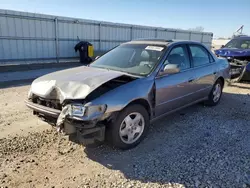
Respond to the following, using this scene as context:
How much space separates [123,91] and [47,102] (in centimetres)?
113

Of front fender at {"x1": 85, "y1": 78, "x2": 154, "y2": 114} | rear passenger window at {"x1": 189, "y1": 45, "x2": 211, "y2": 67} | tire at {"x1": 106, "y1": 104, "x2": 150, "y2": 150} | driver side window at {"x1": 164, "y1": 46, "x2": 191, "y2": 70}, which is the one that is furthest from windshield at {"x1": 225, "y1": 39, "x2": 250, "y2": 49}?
tire at {"x1": 106, "y1": 104, "x2": 150, "y2": 150}

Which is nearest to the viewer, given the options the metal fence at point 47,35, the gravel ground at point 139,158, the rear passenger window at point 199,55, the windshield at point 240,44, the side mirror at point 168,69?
the gravel ground at point 139,158

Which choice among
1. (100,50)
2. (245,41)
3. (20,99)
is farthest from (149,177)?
(100,50)

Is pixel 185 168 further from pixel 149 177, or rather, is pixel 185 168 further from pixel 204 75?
pixel 204 75

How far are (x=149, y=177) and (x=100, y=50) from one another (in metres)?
14.4

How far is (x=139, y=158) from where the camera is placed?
125 inches

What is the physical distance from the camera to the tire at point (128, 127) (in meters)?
3.09

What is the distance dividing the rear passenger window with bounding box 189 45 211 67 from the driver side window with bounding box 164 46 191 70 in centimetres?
30

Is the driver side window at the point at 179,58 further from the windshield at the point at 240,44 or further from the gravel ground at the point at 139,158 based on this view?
the windshield at the point at 240,44

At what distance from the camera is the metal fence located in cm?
1171

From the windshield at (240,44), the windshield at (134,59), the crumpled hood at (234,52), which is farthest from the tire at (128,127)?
the windshield at (240,44)

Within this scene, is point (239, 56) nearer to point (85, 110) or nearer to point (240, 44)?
point (240, 44)

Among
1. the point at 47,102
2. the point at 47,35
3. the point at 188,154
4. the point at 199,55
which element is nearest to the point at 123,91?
the point at 47,102

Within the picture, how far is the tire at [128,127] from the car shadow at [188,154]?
147 millimetres
